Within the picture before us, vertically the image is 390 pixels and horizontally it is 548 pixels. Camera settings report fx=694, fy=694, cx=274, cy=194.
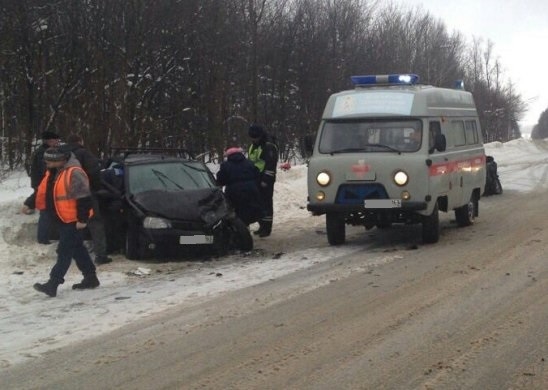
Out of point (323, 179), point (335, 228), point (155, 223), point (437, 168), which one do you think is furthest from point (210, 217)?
point (437, 168)

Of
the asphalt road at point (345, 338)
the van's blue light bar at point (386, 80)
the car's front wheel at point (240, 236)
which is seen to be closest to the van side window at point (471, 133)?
the van's blue light bar at point (386, 80)

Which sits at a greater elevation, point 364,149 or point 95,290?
point 364,149

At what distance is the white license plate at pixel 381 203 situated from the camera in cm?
1040

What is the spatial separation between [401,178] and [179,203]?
333 centimetres

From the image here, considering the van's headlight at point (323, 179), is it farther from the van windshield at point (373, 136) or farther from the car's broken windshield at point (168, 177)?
the car's broken windshield at point (168, 177)

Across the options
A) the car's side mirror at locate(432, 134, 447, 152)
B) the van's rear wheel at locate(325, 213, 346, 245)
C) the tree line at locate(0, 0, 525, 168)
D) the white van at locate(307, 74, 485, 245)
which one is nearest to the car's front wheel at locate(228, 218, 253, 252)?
the white van at locate(307, 74, 485, 245)

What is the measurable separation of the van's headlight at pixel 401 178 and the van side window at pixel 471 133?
10.0 ft

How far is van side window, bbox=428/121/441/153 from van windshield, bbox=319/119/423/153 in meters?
0.17

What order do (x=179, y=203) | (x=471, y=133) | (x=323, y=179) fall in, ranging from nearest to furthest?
1. (x=179, y=203)
2. (x=323, y=179)
3. (x=471, y=133)

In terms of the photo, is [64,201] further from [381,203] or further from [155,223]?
[381,203]

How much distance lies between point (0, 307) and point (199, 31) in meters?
17.0

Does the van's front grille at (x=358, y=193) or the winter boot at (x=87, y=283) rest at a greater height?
the van's front grille at (x=358, y=193)

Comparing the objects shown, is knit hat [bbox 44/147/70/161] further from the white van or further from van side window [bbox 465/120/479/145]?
van side window [bbox 465/120/479/145]

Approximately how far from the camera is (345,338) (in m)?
5.95
